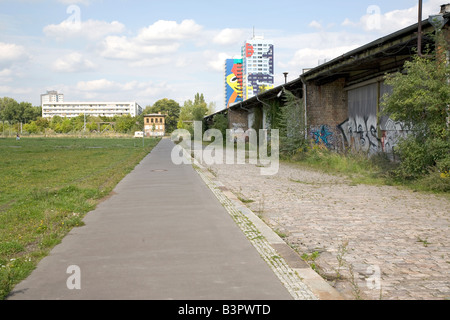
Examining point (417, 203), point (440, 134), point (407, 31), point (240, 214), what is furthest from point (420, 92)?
point (240, 214)

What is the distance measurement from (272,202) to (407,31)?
688 cm

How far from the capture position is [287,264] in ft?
17.4

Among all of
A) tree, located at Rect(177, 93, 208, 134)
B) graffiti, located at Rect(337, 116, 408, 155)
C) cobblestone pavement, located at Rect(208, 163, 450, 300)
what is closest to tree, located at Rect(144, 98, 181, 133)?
tree, located at Rect(177, 93, 208, 134)

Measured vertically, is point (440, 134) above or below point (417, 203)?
above

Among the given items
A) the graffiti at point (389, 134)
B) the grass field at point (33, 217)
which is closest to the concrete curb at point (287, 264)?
the grass field at point (33, 217)

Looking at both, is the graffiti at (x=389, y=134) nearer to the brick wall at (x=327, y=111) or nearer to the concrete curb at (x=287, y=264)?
the brick wall at (x=327, y=111)

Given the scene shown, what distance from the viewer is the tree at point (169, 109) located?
156m

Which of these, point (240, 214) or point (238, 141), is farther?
point (238, 141)

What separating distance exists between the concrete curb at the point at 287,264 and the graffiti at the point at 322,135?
1505 centimetres

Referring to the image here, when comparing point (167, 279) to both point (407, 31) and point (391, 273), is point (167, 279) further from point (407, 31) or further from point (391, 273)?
point (407, 31)

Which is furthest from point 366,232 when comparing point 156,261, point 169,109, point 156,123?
point 169,109

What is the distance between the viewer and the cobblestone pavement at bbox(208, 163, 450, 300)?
15.4 ft

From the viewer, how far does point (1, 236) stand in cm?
682
